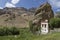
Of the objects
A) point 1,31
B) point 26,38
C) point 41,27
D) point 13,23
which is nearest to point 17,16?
point 13,23

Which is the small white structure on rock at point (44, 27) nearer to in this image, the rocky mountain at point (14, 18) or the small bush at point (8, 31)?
the small bush at point (8, 31)

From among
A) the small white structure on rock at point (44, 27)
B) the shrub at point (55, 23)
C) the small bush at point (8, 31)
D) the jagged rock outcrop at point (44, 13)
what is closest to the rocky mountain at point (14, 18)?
the jagged rock outcrop at point (44, 13)

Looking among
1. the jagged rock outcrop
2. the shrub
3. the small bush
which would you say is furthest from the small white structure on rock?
the small bush

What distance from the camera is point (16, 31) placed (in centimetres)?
5628

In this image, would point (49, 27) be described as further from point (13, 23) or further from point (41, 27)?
point (13, 23)

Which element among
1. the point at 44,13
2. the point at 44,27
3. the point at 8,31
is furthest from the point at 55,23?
the point at 8,31

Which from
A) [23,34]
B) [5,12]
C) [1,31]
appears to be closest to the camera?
[23,34]

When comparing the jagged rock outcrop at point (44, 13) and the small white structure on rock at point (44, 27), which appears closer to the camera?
the small white structure on rock at point (44, 27)

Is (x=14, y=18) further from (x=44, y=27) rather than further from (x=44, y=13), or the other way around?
(x=44, y=27)

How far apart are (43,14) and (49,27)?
11.3 m

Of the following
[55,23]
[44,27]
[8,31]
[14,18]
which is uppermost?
[14,18]

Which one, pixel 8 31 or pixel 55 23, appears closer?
pixel 8 31

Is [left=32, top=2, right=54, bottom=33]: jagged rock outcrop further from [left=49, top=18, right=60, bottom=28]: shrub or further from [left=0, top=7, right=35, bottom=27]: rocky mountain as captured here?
[left=0, top=7, right=35, bottom=27]: rocky mountain

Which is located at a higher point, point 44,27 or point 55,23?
point 55,23
